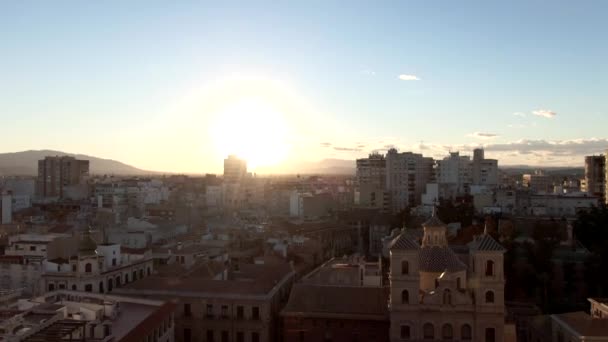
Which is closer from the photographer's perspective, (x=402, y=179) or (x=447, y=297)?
(x=447, y=297)

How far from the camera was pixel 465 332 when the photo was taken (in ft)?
94.2

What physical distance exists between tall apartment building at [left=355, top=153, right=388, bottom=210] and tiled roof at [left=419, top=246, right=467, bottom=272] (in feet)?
214

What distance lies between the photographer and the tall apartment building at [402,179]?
99438 millimetres

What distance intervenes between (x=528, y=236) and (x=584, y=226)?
470cm

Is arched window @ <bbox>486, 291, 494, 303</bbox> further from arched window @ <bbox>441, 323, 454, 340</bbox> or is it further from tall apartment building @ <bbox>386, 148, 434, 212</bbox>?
tall apartment building @ <bbox>386, 148, 434, 212</bbox>

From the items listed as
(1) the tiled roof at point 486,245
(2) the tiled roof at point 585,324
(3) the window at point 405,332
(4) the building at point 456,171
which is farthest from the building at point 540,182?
(3) the window at point 405,332

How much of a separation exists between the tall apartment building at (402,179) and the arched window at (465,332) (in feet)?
230

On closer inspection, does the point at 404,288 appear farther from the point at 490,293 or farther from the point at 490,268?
the point at 490,268

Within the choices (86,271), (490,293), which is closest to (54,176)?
(86,271)

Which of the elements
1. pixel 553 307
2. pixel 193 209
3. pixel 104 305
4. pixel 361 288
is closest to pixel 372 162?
pixel 193 209

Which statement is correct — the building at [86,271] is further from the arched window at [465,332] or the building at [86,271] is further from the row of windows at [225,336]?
the arched window at [465,332]

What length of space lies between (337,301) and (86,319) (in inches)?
513

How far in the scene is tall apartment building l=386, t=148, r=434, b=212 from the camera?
3915 inches

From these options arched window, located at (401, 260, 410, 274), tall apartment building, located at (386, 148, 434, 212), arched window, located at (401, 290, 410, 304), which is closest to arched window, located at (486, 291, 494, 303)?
arched window, located at (401, 290, 410, 304)
